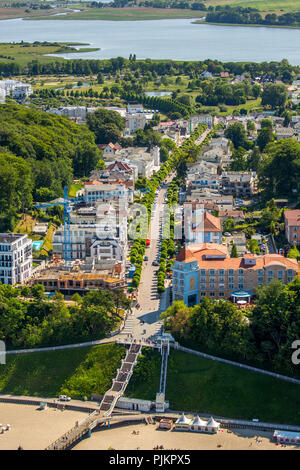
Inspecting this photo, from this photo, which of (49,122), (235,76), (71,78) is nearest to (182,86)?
(235,76)

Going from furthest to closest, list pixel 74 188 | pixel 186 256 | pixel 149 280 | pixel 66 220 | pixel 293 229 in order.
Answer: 1. pixel 74 188
2. pixel 66 220
3. pixel 293 229
4. pixel 149 280
5. pixel 186 256

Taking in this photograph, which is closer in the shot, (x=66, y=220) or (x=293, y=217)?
(x=293, y=217)

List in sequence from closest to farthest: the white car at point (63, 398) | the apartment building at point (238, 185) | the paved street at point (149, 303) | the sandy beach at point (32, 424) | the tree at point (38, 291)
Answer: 1. the sandy beach at point (32, 424)
2. the white car at point (63, 398)
3. the paved street at point (149, 303)
4. the tree at point (38, 291)
5. the apartment building at point (238, 185)

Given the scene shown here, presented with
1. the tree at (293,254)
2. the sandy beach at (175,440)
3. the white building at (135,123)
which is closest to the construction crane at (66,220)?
the tree at (293,254)

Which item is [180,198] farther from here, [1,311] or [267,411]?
[267,411]

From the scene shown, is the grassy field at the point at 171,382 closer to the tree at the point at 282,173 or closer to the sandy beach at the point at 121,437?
the sandy beach at the point at 121,437

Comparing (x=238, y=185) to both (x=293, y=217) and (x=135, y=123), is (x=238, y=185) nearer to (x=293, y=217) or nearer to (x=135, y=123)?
(x=293, y=217)

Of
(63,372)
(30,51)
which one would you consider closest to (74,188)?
(63,372)
